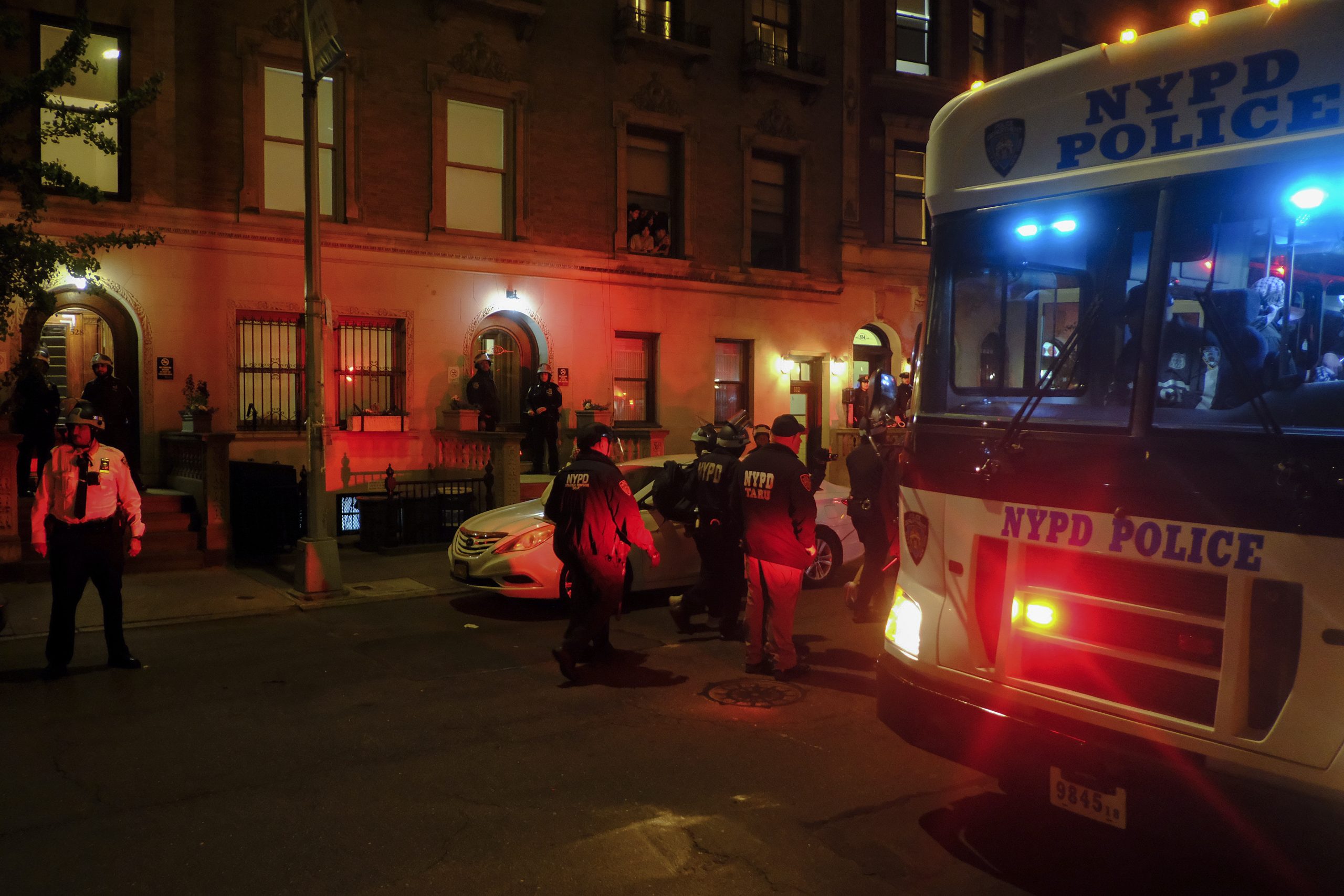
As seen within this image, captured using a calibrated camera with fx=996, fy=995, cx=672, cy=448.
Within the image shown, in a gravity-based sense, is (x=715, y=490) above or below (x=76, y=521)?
above

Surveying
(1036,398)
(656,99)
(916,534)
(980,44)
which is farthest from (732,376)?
(1036,398)

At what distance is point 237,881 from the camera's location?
13.3ft

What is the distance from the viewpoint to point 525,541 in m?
9.30

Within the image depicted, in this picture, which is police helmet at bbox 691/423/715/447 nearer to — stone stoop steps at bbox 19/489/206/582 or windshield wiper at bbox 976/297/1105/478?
windshield wiper at bbox 976/297/1105/478

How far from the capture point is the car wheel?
424 inches

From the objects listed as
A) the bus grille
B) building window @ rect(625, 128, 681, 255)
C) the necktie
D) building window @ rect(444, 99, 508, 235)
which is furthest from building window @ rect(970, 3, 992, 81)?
the bus grille

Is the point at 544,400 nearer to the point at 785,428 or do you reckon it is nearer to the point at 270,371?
the point at 270,371

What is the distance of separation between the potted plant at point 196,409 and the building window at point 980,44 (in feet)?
58.3

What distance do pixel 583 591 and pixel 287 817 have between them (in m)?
2.79

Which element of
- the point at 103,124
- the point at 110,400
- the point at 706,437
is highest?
the point at 103,124

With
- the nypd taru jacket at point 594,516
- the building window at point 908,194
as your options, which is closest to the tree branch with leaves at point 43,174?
the nypd taru jacket at point 594,516

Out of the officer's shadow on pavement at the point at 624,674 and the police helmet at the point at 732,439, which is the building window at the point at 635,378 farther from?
the officer's shadow on pavement at the point at 624,674

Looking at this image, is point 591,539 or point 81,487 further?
point 81,487

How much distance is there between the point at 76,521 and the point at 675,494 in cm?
450
